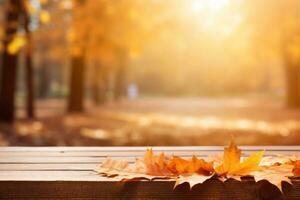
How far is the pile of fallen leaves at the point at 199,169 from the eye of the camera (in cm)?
206

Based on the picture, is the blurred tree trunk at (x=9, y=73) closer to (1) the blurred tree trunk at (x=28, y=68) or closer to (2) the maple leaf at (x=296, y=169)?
(1) the blurred tree trunk at (x=28, y=68)

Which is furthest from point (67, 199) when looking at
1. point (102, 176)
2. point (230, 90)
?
point (230, 90)

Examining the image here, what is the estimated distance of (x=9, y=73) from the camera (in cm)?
1425

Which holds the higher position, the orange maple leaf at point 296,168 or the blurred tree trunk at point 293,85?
the blurred tree trunk at point 293,85

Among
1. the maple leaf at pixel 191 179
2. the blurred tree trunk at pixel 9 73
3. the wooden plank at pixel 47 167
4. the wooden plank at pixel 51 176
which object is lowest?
the maple leaf at pixel 191 179

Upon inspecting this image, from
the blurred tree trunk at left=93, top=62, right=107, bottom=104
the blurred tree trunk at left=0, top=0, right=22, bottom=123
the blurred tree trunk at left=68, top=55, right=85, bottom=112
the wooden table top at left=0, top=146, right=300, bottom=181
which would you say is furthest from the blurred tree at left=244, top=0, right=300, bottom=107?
the wooden table top at left=0, top=146, right=300, bottom=181

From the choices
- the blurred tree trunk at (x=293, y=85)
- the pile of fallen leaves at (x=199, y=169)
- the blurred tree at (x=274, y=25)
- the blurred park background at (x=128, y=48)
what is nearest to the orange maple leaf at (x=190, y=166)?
the pile of fallen leaves at (x=199, y=169)

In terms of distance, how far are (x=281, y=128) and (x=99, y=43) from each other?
19.3 feet

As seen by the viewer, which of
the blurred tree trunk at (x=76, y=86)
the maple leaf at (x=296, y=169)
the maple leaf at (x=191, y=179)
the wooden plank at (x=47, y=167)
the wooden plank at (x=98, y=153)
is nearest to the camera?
the maple leaf at (x=191, y=179)

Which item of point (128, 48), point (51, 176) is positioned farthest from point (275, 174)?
point (128, 48)

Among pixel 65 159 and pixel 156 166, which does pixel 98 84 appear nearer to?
pixel 65 159

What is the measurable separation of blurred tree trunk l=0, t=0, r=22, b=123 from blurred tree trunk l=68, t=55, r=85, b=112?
16.4ft

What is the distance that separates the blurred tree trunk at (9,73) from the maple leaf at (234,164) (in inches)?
493

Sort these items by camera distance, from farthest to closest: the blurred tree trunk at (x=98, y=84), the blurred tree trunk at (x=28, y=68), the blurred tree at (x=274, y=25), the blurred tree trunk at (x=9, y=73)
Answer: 1. the blurred tree trunk at (x=98, y=84)
2. the blurred tree at (x=274, y=25)
3. the blurred tree trunk at (x=28, y=68)
4. the blurred tree trunk at (x=9, y=73)
